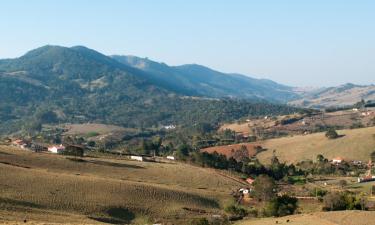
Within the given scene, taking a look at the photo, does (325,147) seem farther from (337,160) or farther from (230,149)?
(230,149)

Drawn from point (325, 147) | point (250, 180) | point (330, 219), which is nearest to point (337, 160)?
point (325, 147)

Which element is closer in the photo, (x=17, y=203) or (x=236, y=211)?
(x=17, y=203)

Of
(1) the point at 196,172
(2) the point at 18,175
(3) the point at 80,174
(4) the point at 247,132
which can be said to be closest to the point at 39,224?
(2) the point at 18,175

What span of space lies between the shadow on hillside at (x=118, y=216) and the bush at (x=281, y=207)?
14766mm

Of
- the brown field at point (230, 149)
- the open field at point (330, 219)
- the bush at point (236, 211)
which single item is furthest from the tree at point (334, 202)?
the brown field at point (230, 149)

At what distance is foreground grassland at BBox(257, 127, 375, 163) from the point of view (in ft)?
428

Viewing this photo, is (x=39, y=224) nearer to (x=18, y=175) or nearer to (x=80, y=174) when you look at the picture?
(x=18, y=175)

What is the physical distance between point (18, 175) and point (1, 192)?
27.4ft

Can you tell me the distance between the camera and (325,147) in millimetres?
137250

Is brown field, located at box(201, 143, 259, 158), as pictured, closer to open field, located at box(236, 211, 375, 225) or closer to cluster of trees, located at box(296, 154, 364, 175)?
cluster of trees, located at box(296, 154, 364, 175)

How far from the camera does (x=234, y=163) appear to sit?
11050 cm

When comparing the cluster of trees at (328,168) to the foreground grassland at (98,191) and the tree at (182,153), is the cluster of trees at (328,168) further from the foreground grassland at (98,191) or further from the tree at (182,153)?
the foreground grassland at (98,191)

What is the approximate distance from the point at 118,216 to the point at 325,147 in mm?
89745

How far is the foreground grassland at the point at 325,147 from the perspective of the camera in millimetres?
130450
